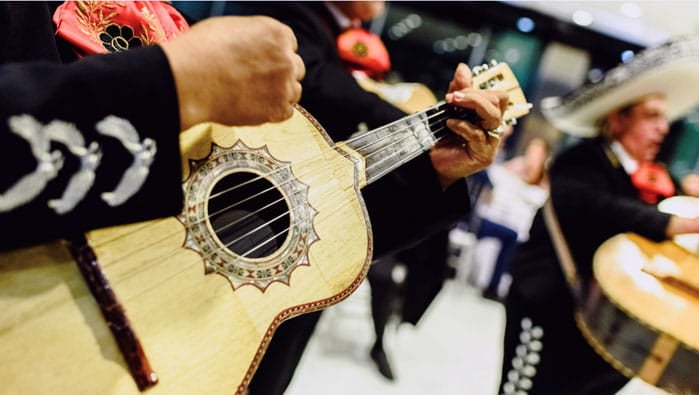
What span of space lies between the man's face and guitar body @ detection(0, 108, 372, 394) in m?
1.61

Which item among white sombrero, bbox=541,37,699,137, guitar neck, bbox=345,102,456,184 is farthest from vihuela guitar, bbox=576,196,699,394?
guitar neck, bbox=345,102,456,184

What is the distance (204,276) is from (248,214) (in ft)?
0.52

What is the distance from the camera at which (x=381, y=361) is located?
2758 millimetres

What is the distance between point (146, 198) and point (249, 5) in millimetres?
1262

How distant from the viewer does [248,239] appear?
0.85 metres

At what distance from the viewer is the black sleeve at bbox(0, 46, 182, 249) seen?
1.65 ft

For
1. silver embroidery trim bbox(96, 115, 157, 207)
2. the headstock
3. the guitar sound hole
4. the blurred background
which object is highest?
silver embroidery trim bbox(96, 115, 157, 207)

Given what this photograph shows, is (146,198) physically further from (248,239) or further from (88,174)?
(248,239)

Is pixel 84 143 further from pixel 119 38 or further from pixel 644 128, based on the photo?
pixel 644 128

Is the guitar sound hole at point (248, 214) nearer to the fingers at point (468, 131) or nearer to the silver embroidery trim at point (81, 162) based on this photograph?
the silver embroidery trim at point (81, 162)

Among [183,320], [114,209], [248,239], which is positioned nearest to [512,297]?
[248,239]

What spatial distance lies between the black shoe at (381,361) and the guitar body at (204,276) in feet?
6.39

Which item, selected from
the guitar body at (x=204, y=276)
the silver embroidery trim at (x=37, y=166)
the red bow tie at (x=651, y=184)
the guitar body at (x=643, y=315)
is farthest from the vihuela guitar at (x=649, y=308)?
the silver embroidery trim at (x=37, y=166)

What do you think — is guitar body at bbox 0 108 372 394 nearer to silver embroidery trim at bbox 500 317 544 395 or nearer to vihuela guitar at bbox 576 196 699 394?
vihuela guitar at bbox 576 196 699 394
